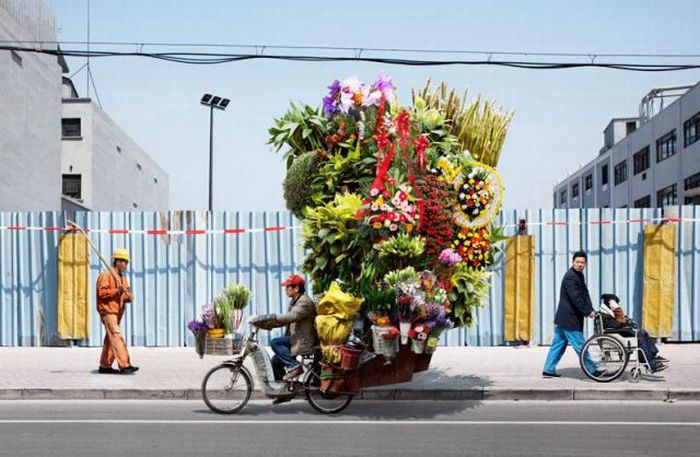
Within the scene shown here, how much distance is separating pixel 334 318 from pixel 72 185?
36.0 m

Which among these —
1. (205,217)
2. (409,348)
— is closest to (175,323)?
(205,217)

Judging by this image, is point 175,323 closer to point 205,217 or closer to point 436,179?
point 205,217

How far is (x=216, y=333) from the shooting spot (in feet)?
29.4

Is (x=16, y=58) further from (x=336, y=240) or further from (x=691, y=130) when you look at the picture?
(x=691, y=130)

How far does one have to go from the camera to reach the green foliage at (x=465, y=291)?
368 inches

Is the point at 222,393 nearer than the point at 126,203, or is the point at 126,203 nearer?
the point at 222,393

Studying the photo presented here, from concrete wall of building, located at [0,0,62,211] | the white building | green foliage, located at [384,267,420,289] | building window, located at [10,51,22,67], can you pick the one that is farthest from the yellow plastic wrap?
the white building

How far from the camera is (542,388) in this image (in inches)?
407

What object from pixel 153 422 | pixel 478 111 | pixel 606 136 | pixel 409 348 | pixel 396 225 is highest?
pixel 606 136

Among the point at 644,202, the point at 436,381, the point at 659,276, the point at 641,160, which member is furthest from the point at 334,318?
the point at 641,160

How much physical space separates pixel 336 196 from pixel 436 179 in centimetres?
111

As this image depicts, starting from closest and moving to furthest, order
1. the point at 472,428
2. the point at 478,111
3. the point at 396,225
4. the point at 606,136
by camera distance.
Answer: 1. the point at 472,428
2. the point at 396,225
3. the point at 478,111
4. the point at 606,136

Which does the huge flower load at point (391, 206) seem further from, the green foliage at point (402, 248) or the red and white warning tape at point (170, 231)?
the red and white warning tape at point (170, 231)

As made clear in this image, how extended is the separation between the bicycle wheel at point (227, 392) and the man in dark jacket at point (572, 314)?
14.1 feet
